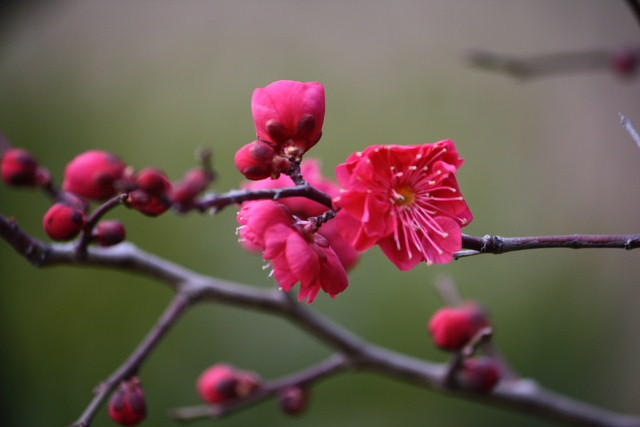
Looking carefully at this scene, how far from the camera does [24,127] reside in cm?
220

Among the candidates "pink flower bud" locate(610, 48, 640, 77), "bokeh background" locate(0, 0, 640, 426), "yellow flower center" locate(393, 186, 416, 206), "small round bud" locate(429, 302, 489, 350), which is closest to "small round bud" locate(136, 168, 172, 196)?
"yellow flower center" locate(393, 186, 416, 206)

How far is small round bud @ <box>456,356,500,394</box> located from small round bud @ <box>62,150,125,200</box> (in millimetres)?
561

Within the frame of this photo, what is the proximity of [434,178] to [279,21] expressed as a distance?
1.99 meters

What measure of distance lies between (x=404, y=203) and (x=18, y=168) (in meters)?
0.45

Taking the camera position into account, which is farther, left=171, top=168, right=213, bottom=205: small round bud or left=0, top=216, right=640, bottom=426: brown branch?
left=0, top=216, right=640, bottom=426: brown branch

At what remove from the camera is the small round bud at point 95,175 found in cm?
48

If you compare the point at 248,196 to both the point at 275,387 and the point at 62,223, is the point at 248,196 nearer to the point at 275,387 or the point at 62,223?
the point at 62,223

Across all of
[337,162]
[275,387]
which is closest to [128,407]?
[275,387]

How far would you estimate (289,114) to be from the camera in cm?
Result: 52

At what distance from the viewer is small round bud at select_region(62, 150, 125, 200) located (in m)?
0.48

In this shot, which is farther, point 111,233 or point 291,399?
point 291,399

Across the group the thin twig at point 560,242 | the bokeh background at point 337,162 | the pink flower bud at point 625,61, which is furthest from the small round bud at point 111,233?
the bokeh background at point 337,162

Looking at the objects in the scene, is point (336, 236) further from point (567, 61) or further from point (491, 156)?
point (567, 61)

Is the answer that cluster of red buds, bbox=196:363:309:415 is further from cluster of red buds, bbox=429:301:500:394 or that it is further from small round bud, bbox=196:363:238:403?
cluster of red buds, bbox=429:301:500:394
